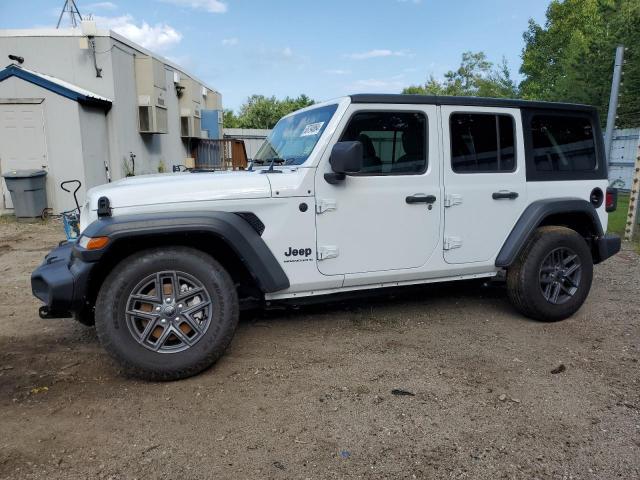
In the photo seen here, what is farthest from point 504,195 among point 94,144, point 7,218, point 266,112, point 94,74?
point 266,112

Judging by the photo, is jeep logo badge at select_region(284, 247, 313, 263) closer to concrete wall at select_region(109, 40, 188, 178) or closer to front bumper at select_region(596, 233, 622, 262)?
front bumper at select_region(596, 233, 622, 262)

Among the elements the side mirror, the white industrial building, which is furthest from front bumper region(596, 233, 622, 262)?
the white industrial building

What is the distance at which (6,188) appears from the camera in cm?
1065

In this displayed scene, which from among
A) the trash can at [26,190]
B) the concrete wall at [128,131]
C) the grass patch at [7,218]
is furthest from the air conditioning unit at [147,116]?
the grass patch at [7,218]

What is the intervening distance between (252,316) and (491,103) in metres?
2.80

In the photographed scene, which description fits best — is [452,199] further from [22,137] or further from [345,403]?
[22,137]

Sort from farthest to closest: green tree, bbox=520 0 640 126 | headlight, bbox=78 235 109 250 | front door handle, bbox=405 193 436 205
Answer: green tree, bbox=520 0 640 126
front door handle, bbox=405 193 436 205
headlight, bbox=78 235 109 250

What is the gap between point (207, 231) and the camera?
3.12 m

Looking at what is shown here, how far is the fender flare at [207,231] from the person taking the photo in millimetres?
2961

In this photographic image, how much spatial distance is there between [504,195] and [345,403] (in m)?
2.24

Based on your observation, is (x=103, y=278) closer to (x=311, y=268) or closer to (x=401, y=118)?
(x=311, y=268)

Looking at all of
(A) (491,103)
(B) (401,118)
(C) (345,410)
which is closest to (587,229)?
(A) (491,103)

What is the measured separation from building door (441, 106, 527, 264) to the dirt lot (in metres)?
0.78

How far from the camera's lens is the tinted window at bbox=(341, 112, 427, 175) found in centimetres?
367
